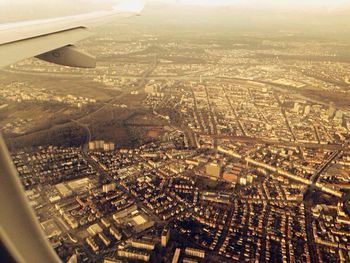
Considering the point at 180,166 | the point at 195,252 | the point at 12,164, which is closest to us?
the point at 12,164

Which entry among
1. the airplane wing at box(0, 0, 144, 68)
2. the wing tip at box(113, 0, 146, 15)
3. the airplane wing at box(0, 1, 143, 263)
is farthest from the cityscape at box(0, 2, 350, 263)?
the wing tip at box(113, 0, 146, 15)

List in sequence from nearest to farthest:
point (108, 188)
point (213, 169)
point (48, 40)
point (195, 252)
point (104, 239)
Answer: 1. point (48, 40)
2. point (195, 252)
3. point (104, 239)
4. point (108, 188)
5. point (213, 169)

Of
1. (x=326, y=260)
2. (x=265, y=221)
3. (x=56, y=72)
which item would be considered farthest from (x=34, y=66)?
(x=326, y=260)

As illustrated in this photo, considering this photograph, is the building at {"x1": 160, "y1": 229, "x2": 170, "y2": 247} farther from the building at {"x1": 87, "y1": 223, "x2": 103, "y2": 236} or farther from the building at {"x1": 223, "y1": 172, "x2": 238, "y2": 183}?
the building at {"x1": 223, "y1": 172, "x2": 238, "y2": 183}

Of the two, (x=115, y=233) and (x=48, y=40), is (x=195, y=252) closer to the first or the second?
(x=115, y=233)

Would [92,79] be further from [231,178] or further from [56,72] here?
[231,178]

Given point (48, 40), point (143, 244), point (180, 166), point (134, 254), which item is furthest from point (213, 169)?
point (48, 40)

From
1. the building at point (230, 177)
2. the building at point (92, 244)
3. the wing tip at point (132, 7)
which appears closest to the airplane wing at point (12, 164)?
the wing tip at point (132, 7)
